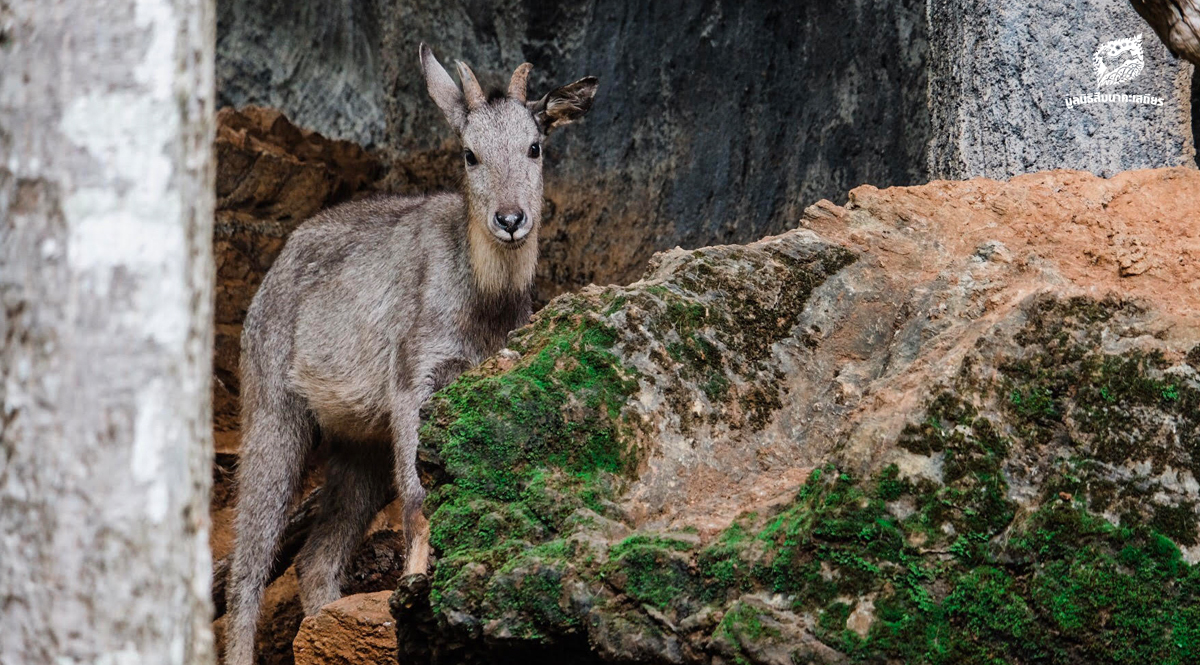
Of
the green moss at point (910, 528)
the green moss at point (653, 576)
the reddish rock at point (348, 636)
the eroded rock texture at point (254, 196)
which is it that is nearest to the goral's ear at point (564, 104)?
the reddish rock at point (348, 636)

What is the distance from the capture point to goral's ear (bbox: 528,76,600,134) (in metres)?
7.24

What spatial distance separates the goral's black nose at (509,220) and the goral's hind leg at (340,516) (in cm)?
177

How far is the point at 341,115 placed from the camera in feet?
37.0

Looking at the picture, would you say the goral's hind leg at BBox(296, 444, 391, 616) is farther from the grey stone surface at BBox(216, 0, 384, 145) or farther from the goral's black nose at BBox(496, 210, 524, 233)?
the grey stone surface at BBox(216, 0, 384, 145)

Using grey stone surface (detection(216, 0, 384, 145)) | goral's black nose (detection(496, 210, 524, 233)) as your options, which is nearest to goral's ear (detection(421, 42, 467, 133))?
goral's black nose (detection(496, 210, 524, 233))

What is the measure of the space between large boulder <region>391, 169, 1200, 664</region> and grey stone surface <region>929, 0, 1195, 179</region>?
0.94 meters

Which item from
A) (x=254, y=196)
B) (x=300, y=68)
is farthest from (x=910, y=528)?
(x=300, y=68)

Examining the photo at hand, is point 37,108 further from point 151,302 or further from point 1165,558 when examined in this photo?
point 1165,558

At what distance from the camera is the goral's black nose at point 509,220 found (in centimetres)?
657

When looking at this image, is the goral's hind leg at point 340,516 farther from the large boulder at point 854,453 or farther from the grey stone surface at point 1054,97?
the grey stone surface at point 1054,97

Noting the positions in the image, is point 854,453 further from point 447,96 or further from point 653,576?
point 447,96

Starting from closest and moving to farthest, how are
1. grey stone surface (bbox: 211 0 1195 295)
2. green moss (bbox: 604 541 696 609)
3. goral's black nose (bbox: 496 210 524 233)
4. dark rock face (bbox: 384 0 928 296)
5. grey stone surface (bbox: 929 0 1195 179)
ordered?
green moss (bbox: 604 541 696 609) → grey stone surface (bbox: 929 0 1195 179) → grey stone surface (bbox: 211 0 1195 295) → goral's black nose (bbox: 496 210 524 233) → dark rock face (bbox: 384 0 928 296)

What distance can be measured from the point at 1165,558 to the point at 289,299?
5.28 m

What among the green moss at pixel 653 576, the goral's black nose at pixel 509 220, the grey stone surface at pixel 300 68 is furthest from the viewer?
the grey stone surface at pixel 300 68
